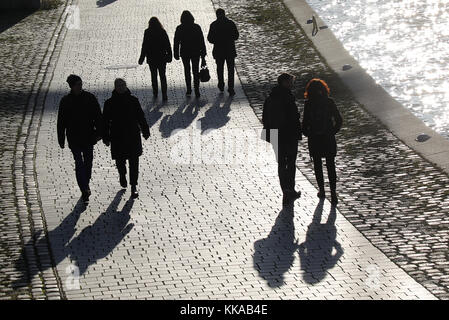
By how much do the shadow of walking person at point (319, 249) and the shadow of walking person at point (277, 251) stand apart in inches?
6.3

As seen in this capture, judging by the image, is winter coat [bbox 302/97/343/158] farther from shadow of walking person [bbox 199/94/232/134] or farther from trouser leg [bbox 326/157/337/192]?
shadow of walking person [bbox 199/94/232/134]

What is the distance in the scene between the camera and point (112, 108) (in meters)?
13.0

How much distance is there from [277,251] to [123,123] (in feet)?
10.2

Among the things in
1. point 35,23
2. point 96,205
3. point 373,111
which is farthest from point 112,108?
point 35,23

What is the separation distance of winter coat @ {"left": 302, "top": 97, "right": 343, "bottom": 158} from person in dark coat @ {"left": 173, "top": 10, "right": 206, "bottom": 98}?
592 centimetres

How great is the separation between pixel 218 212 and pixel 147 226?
3.14ft

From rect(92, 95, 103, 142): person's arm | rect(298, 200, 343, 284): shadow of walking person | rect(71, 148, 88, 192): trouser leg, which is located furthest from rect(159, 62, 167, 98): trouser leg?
rect(298, 200, 343, 284): shadow of walking person

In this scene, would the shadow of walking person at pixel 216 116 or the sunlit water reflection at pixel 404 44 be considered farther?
the sunlit water reflection at pixel 404 44

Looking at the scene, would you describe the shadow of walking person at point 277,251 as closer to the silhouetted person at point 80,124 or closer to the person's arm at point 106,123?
the person's arm at point 106,123

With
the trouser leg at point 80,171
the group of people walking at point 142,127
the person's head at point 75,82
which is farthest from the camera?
the trouser leg at point 80,171

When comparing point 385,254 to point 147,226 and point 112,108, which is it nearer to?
point 147,226

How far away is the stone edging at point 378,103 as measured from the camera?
1430cm

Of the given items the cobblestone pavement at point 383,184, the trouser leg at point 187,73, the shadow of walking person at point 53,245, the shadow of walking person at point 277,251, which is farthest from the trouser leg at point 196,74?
the shadow of walking person at point 277,251

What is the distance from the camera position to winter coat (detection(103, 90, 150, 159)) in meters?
12.9
